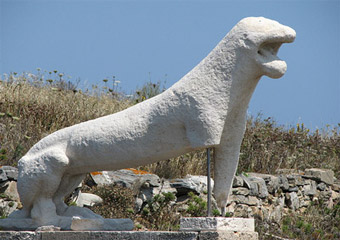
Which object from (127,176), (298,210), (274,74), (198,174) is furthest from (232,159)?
(298,210)

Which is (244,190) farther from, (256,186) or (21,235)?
(21,235)

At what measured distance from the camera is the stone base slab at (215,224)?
417 cm

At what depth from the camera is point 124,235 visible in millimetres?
4406

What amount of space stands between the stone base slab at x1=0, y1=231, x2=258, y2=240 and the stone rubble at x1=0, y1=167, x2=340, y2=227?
1.49 metres

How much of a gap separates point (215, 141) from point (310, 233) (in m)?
3.56

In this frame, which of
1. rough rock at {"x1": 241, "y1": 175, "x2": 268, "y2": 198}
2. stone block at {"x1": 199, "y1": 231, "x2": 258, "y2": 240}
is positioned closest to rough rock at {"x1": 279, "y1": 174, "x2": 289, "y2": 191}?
rough rock at {"x1": 241, "y1": 175, "x2": 268, "y2": 198}

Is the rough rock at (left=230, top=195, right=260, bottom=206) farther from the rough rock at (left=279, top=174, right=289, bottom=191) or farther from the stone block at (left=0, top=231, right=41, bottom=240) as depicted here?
the stone block at (left=0, top=231, right=41, bottom=240)

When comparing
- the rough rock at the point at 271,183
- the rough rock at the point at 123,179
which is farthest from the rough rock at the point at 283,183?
the rough rock at the point at 123,179

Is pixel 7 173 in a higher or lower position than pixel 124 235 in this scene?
higher

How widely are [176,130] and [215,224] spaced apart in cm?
84

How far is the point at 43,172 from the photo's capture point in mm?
4934

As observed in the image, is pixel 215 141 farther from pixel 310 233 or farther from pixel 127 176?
pixel 310 233

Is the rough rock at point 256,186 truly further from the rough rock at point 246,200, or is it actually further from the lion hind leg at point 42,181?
the lion hind leg at point 42,181

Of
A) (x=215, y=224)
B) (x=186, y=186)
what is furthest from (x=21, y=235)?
(x=186, y=186)
